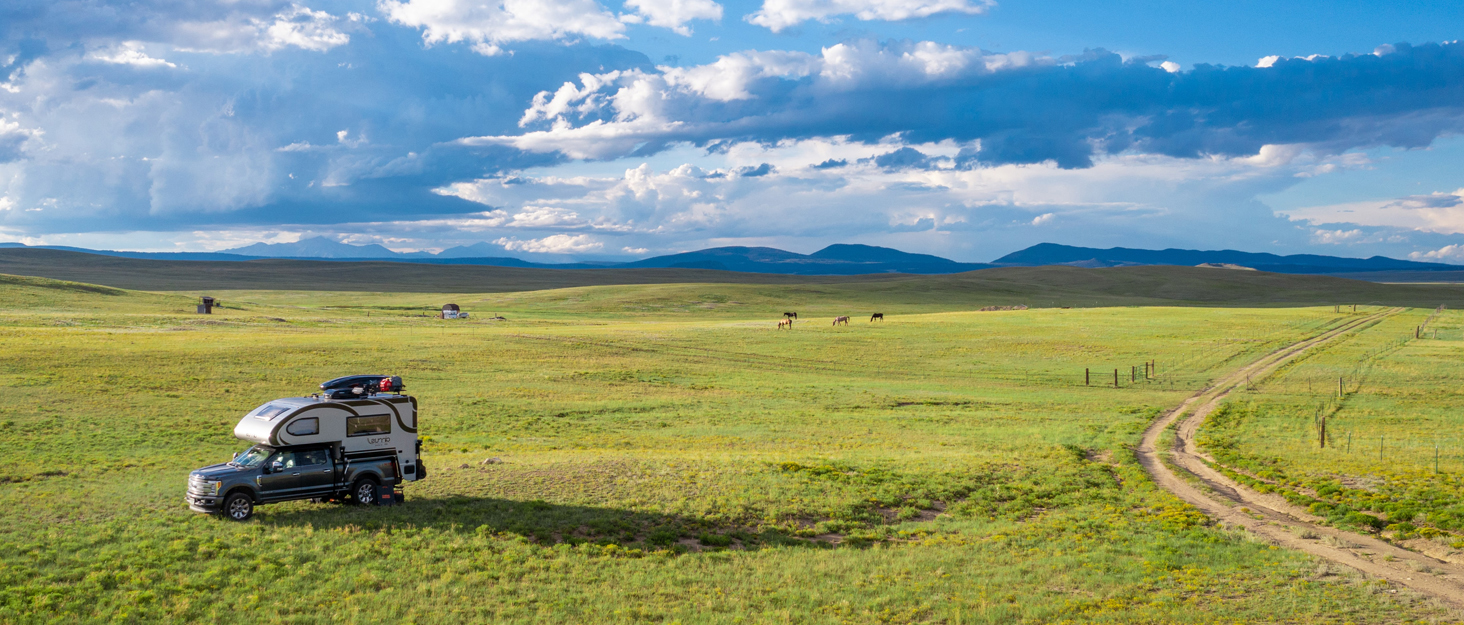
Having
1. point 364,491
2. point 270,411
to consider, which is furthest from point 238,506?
point 364,491

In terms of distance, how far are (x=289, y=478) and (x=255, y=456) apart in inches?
37.6

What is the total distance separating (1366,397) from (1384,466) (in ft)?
64.6

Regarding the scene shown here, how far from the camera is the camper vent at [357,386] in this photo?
64.2ft

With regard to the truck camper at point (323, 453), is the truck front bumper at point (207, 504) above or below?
below

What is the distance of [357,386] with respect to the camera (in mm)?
20016

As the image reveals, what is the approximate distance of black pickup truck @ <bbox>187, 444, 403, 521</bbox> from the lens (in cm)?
1834

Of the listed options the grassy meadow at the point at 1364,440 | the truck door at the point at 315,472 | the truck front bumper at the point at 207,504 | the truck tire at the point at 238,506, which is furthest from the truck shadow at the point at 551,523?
the grassy meadow at the point at 1364,440

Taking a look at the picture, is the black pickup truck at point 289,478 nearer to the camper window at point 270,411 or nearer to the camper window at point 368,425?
the camper window at point 368,425

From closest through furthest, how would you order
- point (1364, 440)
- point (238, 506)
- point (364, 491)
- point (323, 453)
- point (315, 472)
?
point (238, 506) → point (315, 472) → point (323, 453) → point (364, 491) → point (1364, 440)

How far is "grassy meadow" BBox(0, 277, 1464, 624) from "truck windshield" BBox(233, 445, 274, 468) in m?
1.33

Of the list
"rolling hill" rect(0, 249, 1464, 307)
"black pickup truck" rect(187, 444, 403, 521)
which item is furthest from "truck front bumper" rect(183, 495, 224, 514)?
"rolling hill" rect(0, 249, 1464, 307)

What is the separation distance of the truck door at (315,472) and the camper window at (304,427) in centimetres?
51

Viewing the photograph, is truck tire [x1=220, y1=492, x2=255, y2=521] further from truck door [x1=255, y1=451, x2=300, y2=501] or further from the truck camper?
truck door [x1=255, y1=451, x2=300, y2=501]

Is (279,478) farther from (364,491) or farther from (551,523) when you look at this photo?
(551,523)
